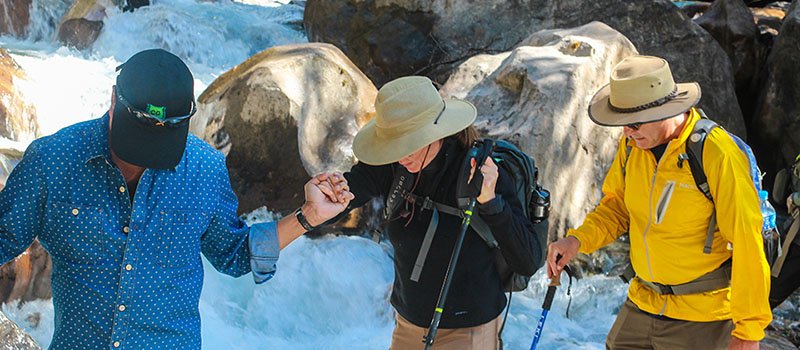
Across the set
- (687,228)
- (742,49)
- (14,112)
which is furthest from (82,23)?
(687,228)

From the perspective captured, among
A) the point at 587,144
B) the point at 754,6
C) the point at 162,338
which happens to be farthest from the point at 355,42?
the point at 162,338

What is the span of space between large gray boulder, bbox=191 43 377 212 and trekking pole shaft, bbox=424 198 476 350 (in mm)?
4611

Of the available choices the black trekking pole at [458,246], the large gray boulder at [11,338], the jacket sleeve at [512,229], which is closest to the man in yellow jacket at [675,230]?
the jacket sleeve at [512,229]

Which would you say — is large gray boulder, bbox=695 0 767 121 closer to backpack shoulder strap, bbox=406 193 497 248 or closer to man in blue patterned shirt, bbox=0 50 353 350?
backpack shoulder strap, bbox=406 193 497 248

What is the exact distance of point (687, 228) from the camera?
363 centimetres

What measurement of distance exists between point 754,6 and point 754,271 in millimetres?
14196

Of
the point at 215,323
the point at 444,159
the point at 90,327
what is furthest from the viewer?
the point at 215,323

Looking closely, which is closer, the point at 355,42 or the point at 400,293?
the point at 400,293

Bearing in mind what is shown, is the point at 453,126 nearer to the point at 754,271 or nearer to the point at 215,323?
the point at 754,271

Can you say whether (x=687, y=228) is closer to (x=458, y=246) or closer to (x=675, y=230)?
(x=675, y=230)

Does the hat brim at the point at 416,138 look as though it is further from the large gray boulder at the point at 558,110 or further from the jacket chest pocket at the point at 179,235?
the large gray boulder at the point at 558,110

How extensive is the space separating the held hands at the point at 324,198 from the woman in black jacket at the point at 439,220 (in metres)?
0.36

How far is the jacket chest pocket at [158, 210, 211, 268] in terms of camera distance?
2.66 m

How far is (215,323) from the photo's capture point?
6.79m
